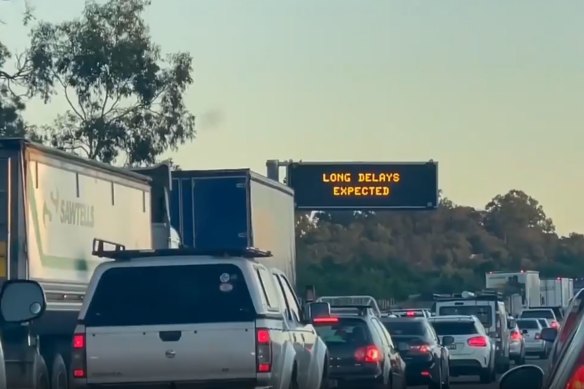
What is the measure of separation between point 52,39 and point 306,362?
107ft

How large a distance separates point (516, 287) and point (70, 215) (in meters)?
48.9

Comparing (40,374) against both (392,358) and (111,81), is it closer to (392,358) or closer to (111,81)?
(392,358)

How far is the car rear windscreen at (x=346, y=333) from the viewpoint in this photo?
20.9m

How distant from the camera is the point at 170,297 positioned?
13445mm

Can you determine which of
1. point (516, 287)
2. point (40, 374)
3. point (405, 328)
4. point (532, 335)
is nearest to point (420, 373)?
point (405, 328)

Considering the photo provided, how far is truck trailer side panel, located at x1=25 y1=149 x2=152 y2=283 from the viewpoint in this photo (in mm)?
15938

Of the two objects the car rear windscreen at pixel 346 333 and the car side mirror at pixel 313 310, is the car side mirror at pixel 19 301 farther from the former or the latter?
the car rear windscreen at pixel 346 333

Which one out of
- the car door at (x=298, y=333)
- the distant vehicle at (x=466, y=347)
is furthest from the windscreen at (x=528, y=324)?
the car door at (x=298, y=333)

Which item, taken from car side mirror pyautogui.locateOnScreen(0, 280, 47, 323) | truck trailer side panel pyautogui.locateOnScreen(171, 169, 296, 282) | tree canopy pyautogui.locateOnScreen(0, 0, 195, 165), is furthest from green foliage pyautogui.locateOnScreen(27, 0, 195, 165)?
car side mirror pyautogui.locateOnScreen(0, 280, 47, 323)

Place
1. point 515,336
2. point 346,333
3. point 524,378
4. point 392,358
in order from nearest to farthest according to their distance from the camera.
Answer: point 524,378, point 346,333, point 392,358, point 515,336

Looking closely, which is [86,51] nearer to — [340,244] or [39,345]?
[39,345]

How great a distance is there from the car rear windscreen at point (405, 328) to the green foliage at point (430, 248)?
41.4 meters

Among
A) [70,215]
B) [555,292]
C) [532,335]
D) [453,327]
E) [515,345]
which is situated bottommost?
[532,335]

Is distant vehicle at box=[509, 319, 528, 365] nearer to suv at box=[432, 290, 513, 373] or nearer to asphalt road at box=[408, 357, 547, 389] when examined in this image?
suv at box=[432, 290, 513, 373]
